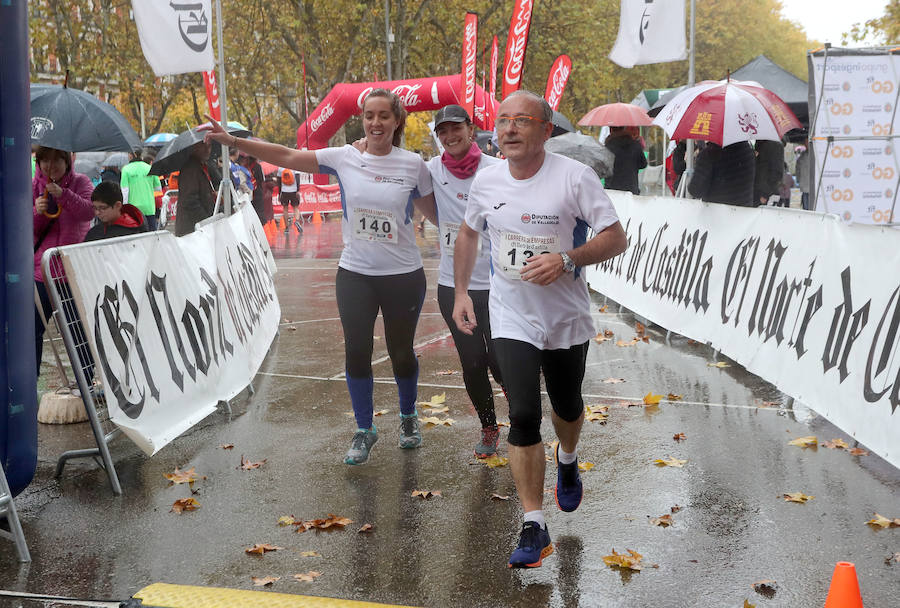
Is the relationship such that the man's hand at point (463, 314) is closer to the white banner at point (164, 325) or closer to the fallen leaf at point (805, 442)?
the white banner at point (164, 325)

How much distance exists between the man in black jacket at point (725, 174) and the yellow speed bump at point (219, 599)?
795 centimetres

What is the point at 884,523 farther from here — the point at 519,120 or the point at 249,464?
the point at 249,464

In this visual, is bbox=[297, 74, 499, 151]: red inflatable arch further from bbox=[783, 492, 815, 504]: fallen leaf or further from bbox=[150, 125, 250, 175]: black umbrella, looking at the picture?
bbox=[783, 492, 815, 504]: fallen leaf

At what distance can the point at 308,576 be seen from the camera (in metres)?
4.37

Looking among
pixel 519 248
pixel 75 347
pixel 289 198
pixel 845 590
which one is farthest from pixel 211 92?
pixel 289 198

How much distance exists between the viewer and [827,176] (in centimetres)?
1290

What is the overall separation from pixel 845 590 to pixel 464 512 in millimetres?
2308

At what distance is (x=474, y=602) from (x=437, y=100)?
22.8m

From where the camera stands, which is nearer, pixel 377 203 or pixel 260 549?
pixel 260 549

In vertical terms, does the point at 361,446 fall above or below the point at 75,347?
below

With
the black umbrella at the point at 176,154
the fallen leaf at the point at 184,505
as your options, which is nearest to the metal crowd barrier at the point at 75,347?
the fallen leaf at the point at 184,505

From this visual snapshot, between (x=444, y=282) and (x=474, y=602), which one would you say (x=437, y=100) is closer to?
(x=444, y=282)

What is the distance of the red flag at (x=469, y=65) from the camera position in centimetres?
1788

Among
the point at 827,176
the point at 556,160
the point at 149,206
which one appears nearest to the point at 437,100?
the point at 149,206
